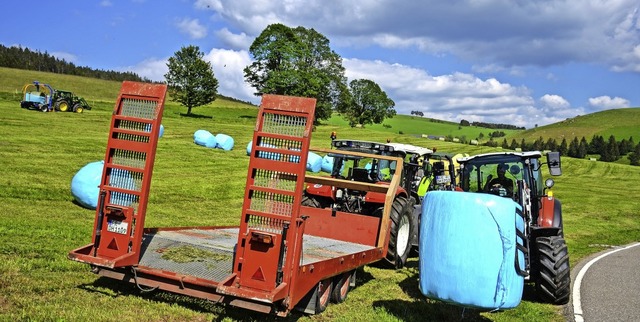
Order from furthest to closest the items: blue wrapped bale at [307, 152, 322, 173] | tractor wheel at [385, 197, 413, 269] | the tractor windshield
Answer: blue wrapped bale at [307, 152, 322, 173] < the tractor windshield < tractor wheel at [385, 197, 413, 269]

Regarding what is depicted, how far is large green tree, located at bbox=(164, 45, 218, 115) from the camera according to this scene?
56.6 meters

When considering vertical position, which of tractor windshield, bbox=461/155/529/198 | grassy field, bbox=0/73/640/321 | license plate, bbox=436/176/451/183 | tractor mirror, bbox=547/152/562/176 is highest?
tractor mirror, bbox=547/152/562/176

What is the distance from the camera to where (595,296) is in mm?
9328

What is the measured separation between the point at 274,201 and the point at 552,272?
A: 17.3 ft

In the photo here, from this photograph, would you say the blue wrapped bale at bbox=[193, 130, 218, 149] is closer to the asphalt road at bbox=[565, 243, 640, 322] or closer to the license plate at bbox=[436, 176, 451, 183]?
the license plate at bbox=[436, 176, 451, 183]

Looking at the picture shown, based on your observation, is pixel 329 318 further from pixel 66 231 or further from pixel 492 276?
pixel 66 231

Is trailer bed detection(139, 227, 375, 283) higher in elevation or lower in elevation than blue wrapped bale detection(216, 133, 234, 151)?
lower

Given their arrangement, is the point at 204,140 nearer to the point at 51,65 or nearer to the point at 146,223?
the point at 146,223

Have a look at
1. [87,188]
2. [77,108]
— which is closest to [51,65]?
[77,108]

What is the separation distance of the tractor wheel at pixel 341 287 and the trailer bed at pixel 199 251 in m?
0.30

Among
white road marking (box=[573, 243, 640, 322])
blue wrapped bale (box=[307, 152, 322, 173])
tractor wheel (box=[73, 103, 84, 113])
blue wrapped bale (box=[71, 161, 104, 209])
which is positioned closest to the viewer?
white road marking (box=[573, 243, 640, 322])

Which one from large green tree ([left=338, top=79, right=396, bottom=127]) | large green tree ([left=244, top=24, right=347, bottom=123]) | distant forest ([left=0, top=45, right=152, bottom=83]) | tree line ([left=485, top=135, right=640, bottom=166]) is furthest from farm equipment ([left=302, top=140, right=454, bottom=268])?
distant forest ([left=0, top=45, right=152, bottom=83])

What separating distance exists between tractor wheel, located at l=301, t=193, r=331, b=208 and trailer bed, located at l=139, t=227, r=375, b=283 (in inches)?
82.6

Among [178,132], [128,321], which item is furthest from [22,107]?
[128,321]
